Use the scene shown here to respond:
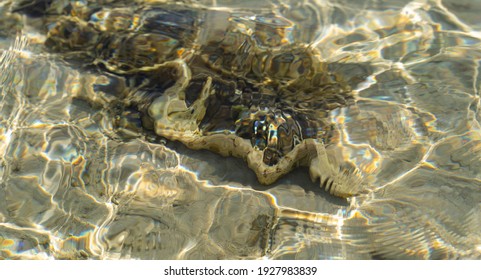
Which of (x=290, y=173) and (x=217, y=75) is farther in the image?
(x=217, y=75)

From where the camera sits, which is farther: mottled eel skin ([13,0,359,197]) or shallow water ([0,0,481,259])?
mottled eel skin ([13,0,359,197])

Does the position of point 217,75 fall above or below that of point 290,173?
above
